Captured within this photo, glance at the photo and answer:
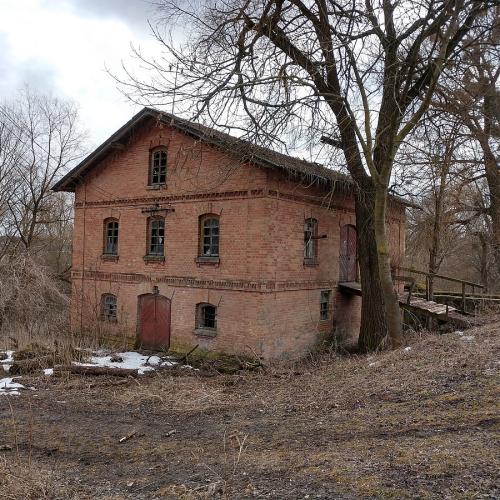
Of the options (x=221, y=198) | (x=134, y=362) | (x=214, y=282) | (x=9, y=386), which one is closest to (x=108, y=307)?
(x=134, y=362)

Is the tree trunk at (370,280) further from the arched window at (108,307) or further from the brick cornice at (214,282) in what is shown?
the arched window at (108,307)

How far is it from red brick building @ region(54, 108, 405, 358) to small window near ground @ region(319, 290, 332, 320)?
62 mm

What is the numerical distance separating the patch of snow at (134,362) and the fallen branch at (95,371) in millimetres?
452

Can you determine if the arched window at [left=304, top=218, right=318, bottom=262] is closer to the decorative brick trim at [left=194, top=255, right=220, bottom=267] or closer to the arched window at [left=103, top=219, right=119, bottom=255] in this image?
the decorative brick trim at [left=194, top=255, right=220, bottom=267]

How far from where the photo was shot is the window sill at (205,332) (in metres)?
15.7

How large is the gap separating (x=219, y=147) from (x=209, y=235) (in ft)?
8.91

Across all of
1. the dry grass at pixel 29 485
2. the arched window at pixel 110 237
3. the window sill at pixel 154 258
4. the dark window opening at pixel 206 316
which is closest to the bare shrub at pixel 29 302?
the arched window at pixel 110 237

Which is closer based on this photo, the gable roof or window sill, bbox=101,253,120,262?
the gable roof

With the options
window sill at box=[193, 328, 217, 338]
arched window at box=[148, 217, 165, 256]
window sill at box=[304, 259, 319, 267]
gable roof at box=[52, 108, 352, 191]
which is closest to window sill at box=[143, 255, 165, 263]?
arched window at box=[148, 217, 165, 256]

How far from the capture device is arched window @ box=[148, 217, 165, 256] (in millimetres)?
17341

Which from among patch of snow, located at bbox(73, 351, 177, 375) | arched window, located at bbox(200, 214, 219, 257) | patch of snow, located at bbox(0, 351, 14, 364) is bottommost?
patch of snow, located at bbox(73, 351, 177, 375)

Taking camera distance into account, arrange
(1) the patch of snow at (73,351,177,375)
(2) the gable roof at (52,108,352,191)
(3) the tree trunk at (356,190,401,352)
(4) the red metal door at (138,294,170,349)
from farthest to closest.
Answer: (4) the red metal door at (138,294,170,349), (3) the tree trunk at (356,190,401,352), (1) the patch of snow at (73,351,177,375), (2) the gable roof at (52,108,352,191)

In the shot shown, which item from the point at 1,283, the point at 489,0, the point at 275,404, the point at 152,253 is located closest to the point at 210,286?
the point at 152,253

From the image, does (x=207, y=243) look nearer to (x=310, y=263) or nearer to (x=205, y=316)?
(x=205, y=316)
